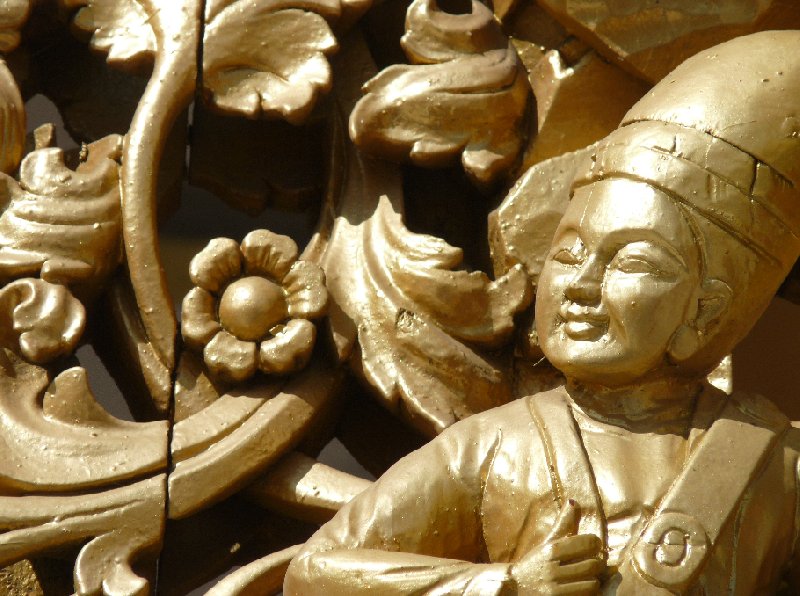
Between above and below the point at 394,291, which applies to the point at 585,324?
above

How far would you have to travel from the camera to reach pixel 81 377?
1875 millimetres

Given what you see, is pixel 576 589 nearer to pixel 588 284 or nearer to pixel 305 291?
pixel 588 284

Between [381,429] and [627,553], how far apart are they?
0.46 metres

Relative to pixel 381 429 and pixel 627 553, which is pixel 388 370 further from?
pixel 627 553

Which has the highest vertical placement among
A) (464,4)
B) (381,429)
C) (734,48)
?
(734,48)

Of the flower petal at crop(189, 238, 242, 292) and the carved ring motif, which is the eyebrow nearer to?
the carved ring motif

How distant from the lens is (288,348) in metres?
1.91

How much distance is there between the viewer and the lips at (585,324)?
1.75 m

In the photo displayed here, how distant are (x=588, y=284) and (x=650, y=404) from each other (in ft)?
0.46

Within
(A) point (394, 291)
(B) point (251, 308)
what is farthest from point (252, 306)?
(A) point (394, 291)

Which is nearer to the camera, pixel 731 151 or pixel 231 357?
pixel 731 151

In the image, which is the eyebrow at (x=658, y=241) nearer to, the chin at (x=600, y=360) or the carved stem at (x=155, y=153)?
the chin at (x=600, y=360)

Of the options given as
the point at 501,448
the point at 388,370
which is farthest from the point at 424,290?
the point at 501,448

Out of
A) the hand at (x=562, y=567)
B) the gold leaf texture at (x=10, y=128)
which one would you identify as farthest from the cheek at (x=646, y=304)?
the gold leaf texture at (x=10, y=128)
